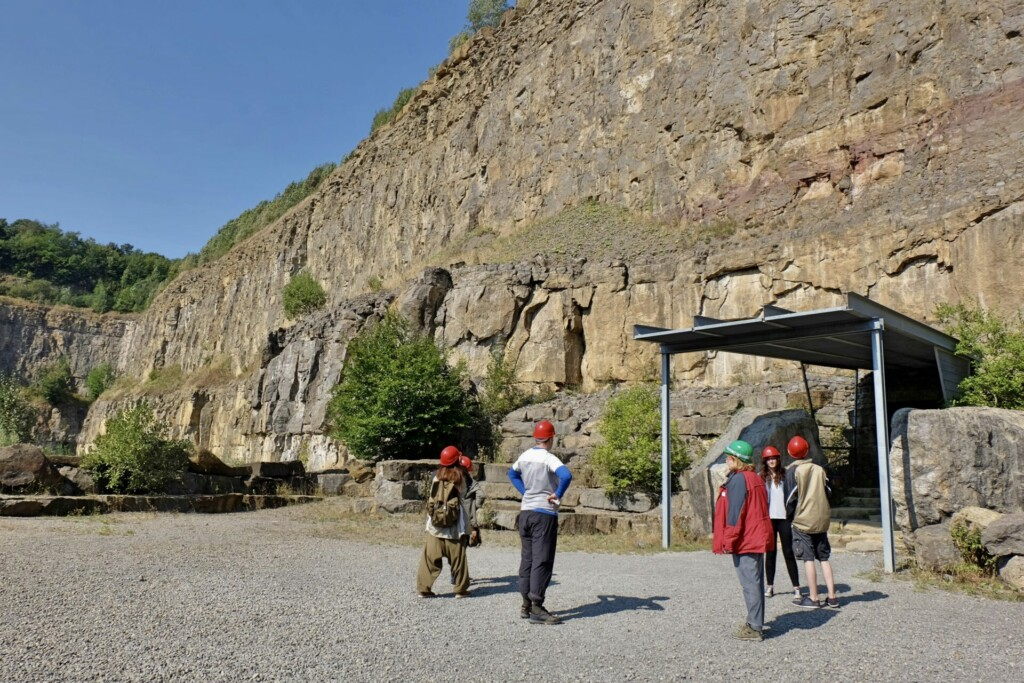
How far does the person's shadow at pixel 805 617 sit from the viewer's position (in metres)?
6.32

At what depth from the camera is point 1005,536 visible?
792cm

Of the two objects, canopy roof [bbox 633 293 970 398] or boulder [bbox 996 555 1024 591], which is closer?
boulder [bbox 996 555 1024 591]

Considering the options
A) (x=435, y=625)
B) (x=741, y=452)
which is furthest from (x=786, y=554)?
(x=435, y=625)

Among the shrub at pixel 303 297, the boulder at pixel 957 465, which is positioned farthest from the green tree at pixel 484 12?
the boulder at pixel 957 465

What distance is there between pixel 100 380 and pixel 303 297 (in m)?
43.1

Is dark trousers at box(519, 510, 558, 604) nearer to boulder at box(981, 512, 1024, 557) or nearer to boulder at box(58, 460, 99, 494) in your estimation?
boulder at box(981, 512, 1024, 557)

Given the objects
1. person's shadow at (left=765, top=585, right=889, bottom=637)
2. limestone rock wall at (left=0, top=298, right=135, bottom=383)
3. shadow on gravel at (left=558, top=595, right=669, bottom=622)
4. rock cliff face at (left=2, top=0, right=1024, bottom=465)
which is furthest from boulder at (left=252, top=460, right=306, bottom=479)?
limestone rock wall at (left=0, top=298, right=135, bottom=383)

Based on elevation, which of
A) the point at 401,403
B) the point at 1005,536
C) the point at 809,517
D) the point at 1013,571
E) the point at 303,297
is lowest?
the point at 1013,571

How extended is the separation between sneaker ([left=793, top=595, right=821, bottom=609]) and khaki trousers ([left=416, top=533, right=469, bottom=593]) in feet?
11.1

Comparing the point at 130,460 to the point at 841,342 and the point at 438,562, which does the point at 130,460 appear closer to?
the point at 438,562

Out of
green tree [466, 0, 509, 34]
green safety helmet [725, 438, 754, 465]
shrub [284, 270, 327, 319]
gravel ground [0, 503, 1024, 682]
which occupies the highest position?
green tree [466, 0, 509, 34]

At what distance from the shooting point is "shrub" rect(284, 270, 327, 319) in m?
45.6

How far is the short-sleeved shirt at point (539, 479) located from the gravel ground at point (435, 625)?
1.02 m

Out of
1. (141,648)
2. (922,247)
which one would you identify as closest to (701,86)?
(922,247)
